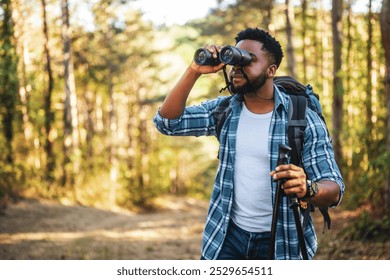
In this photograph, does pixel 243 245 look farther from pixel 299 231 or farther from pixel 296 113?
pixel 296 113

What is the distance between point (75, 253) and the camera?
7.91m

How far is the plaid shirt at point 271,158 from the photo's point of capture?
2.54 m

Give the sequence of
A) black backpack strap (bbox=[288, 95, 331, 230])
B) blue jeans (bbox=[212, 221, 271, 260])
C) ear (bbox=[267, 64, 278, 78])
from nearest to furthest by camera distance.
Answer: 1. black backpack strap (bbox=[288, 95, 331, 230])
2. blue jeans (bbox=[212, 221, 271, 260])
3. ear (bbox=[267, 64, 278, 78])

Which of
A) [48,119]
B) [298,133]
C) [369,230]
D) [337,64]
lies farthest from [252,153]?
[48,119]

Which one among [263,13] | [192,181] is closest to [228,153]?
[263,13]

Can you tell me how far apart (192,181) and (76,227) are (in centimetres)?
4857

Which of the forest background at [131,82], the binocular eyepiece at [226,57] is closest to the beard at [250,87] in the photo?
the binocular eyepiece at [226,57]

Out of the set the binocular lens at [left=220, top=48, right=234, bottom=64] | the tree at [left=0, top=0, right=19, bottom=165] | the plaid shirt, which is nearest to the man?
the plaid shirt

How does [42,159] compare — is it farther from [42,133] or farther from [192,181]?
[192,181]

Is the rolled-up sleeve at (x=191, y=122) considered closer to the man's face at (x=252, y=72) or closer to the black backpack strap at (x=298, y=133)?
the man's face at (x=252, y=72)

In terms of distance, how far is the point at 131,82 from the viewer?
98.6ft

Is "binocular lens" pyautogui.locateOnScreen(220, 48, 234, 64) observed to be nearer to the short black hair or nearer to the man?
the man

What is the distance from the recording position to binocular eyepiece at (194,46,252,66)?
100 inches

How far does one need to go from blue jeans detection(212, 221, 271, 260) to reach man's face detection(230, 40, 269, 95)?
2.44 ft
